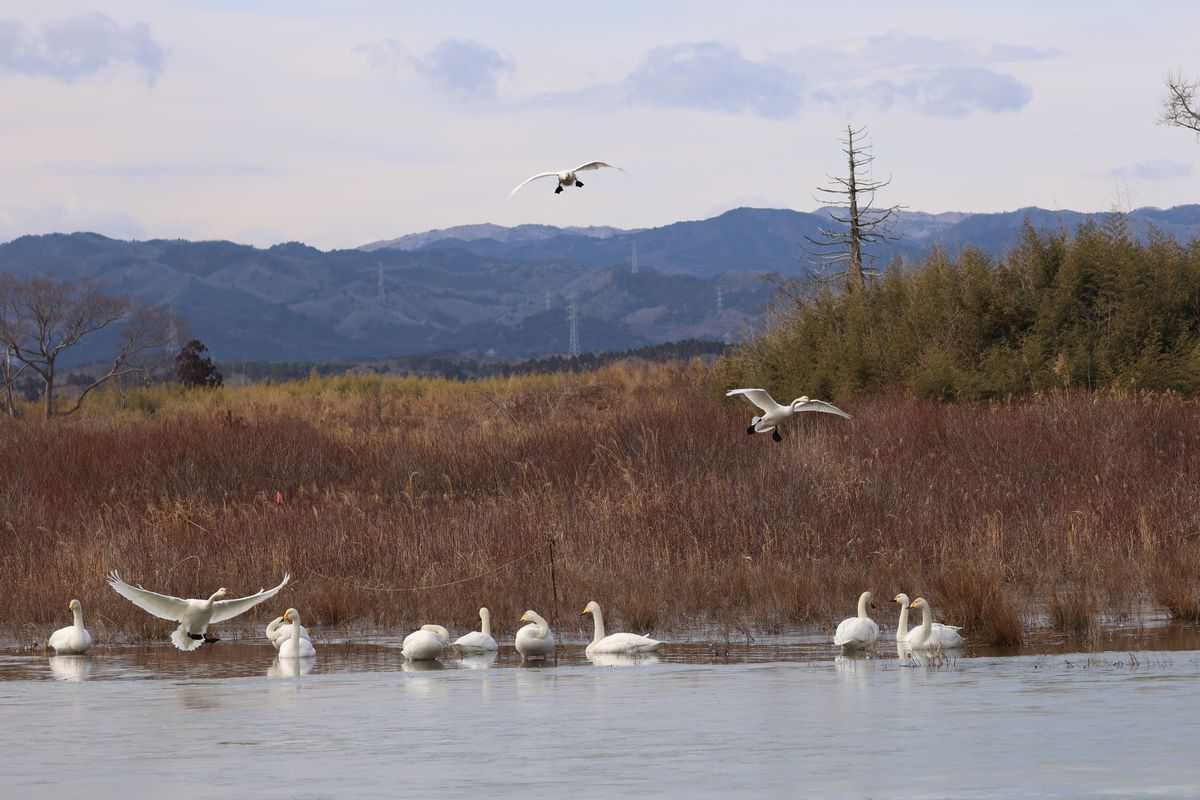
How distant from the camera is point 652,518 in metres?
18.3

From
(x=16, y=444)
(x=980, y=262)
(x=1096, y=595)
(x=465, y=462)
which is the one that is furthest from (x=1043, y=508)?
(x=16, y=444)

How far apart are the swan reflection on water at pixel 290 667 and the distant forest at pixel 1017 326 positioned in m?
16.3

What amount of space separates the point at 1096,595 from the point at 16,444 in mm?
19432

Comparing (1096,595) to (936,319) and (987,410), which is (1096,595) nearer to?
(987,410)

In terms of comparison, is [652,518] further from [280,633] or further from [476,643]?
[280,633]

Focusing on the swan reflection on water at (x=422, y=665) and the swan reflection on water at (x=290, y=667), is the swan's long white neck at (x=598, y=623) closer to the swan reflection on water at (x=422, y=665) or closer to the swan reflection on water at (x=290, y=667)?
the swan reflection on water at (x=422, y=665)

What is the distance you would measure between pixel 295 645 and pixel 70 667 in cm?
192

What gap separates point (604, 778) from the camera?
28.1 ft

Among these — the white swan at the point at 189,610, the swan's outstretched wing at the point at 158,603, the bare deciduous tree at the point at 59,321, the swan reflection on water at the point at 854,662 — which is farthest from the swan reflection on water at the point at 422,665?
the bare deciduous tree at the point at 59,321

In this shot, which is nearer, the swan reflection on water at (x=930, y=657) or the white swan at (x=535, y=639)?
the swan reflection on water at (x=930, y=657)

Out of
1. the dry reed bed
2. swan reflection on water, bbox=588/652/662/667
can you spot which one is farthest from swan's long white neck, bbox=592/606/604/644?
the dry reed bed

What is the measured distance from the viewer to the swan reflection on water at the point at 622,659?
42.9 ft

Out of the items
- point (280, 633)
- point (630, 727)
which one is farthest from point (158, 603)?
point (630, 727)

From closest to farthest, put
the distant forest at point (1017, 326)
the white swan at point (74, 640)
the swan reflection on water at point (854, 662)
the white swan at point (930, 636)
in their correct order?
the swan reflection on water at point (854, 662) < the white swan at point (930, 636) < the white swan at point (74, 640) < the distant forest at point (1017, 326)
